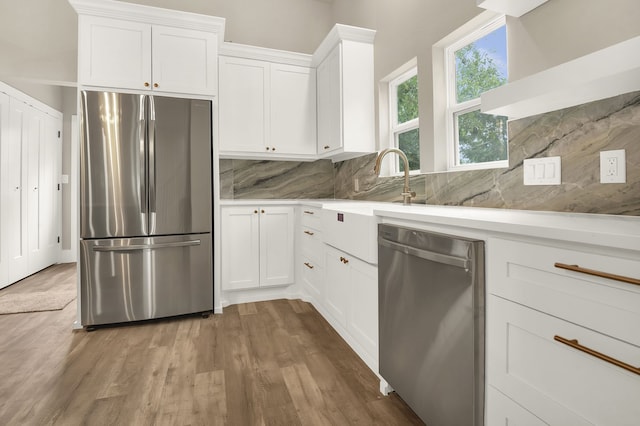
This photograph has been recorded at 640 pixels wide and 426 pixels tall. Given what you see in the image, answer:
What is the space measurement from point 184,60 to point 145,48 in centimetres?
29

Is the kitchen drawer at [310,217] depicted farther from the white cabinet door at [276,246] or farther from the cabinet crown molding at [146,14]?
the cabinet crown molding at [146,14]

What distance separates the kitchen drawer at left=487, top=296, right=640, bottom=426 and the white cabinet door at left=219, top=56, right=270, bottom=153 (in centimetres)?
276

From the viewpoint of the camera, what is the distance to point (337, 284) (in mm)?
2365

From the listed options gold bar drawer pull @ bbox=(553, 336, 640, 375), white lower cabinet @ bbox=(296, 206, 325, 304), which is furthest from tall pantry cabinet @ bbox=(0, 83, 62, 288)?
gold bar drawer pull @ bbox=(553, 336, 640, 375)

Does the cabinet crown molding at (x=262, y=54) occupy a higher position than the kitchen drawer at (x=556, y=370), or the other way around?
the cabinet crown molding at (x=262, y=54)

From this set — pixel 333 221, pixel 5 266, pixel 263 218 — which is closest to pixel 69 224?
pixel 5 266

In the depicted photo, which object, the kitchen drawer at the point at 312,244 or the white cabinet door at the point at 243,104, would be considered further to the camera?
the white cabinet door at the point at 243,104

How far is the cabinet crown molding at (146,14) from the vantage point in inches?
102

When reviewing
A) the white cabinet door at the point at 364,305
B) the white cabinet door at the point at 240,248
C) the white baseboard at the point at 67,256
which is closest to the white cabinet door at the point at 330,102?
the white cabinet door at the point at 240,248

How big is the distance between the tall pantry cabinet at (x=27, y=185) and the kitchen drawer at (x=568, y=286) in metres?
4.67

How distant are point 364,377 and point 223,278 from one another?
5.64 feet

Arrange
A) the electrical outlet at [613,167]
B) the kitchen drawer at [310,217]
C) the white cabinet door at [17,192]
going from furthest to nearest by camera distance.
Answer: the white cabinet door at [17,192] < the kitchen drawer at [310,217] < the electrical outlet at [613,167]

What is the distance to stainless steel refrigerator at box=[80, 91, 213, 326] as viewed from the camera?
2.62 m

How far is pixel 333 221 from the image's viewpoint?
7.62 ft
